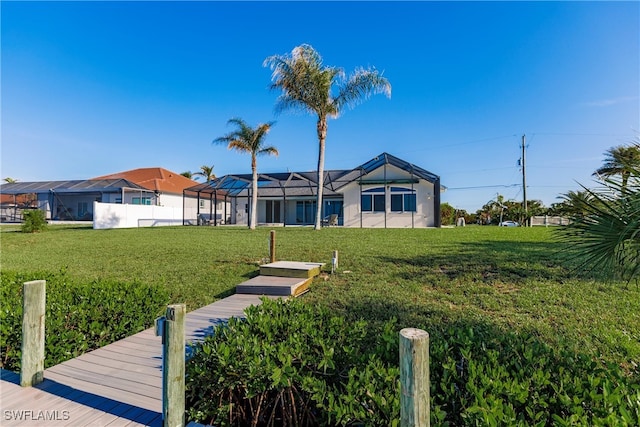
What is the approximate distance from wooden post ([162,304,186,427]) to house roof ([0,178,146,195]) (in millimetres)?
27872

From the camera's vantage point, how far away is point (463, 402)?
5.95 ft

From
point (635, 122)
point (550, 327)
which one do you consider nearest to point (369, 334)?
point (550, 327)

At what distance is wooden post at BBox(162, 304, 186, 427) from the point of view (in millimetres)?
2248

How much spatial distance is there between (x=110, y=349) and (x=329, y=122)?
1494cm

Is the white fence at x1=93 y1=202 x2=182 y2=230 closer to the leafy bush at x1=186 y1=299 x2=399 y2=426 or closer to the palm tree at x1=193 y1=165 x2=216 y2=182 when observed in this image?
the palm tree at x1=193 y1=165 x2=216 y2=182

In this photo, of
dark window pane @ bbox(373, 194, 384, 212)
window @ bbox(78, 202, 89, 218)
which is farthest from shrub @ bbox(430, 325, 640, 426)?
window @ bbox(78, 202, 89, 218)

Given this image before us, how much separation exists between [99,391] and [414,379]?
114 inches

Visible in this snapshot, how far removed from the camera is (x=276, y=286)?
608 centimetres

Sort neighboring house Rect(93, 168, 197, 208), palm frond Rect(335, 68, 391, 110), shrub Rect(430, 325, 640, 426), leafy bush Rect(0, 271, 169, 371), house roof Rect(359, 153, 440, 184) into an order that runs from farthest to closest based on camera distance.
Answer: neighboring house Rect(93, 168, 197, 208), house roof Rect(359, 153, 440, 184), palm frond Rect(335, 68, 391, 110), leafy bush Rect(0, 271, 169, 371), shrub Rect(430, 325, 640, 426)

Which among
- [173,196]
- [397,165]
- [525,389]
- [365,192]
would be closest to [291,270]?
[525,389]

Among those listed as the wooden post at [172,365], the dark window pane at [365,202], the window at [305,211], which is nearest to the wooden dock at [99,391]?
the wooden post at [172,365]

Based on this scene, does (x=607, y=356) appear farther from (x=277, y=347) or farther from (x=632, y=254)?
(x=277, y=347)

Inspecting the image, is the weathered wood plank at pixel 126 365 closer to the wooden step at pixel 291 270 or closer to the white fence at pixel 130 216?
the wooden step at pixel 291 270

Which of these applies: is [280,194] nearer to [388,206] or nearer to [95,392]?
[388,206]
